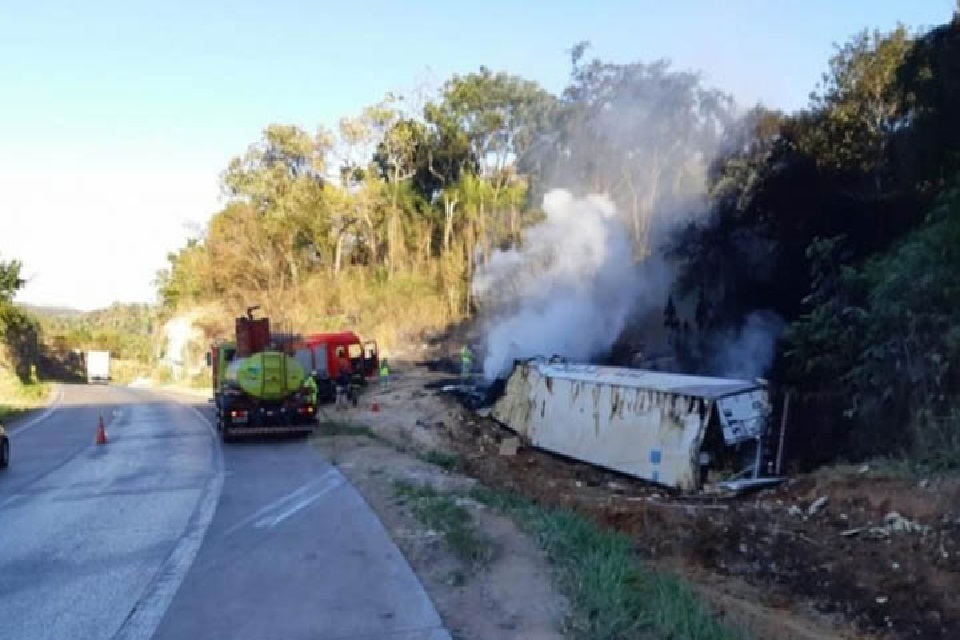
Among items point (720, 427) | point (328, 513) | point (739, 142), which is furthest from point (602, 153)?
point (328, 513)

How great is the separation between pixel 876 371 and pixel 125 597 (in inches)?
523

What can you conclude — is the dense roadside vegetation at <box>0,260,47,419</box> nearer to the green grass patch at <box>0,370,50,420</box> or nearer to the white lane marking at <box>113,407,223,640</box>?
the green grass patch at <box>0,370,50,420</box>

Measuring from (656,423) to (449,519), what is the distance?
33.0 ft

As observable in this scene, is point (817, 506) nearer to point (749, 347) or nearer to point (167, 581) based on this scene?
point (167, 581)

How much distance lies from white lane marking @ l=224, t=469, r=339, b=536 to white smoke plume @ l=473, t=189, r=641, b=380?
1718cm

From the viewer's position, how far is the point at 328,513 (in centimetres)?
1144

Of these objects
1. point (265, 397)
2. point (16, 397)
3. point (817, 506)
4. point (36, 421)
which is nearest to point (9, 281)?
point (16, 397)

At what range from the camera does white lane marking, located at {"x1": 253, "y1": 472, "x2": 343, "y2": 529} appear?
1084 cm

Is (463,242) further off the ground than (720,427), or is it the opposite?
(463,242)

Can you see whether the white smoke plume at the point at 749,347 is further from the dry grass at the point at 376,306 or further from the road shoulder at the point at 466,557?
the dry grass at the point at 376,306

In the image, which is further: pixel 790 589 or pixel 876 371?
pixel 876 371

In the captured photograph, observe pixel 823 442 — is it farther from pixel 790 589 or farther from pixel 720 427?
pixel 790 589

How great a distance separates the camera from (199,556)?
9.00 meters

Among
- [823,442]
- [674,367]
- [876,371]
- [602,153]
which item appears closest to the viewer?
[876,371]
